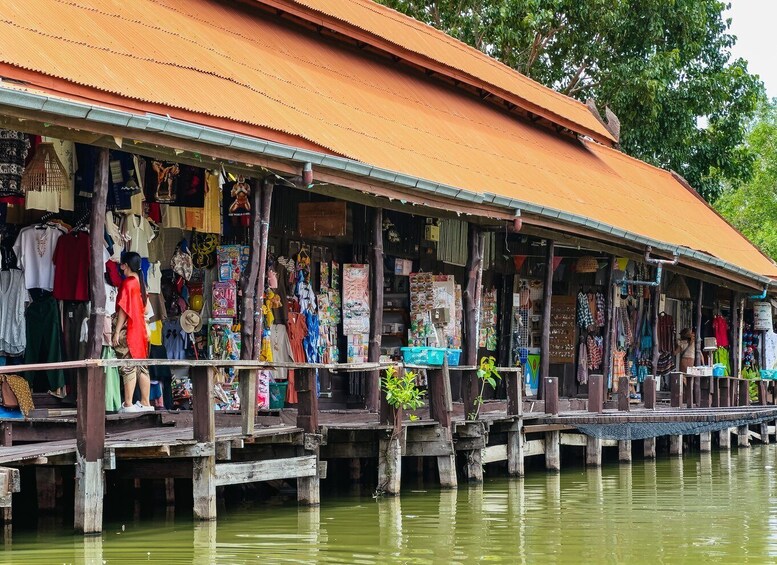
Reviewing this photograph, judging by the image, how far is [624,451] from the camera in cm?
1795

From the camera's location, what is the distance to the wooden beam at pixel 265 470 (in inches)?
429

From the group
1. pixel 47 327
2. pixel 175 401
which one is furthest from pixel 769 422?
pixel 47 327

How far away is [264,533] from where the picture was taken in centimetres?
1045

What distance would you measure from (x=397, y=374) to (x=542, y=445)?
436 cm

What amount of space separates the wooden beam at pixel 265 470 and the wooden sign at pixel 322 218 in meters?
3.88

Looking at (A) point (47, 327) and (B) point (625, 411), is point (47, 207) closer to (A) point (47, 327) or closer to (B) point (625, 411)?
(A) point (47, 327)

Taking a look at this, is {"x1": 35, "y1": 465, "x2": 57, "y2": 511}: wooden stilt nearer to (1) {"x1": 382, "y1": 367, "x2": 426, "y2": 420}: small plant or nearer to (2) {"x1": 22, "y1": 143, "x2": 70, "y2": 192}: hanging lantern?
(2) {"x1": 22, "y1": 143, "x2": 70, "y2": 192}: hanging lantern

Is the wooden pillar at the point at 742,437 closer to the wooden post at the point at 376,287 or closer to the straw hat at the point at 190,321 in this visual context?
the wooden post at the point at 376,287

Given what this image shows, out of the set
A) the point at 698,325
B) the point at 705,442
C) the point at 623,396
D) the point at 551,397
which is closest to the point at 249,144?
the point at 551,397

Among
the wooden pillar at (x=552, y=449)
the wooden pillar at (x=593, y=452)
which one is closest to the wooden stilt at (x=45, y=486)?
the wooden pillar at (x=552, y=449)

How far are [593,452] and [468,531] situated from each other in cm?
671

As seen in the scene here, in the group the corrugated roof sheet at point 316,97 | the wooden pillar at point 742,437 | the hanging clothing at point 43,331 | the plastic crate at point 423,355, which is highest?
the corrugated roof sheet at point 316,97

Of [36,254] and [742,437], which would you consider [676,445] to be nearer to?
[742,437]

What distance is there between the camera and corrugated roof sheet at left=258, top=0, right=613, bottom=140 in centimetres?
1892
